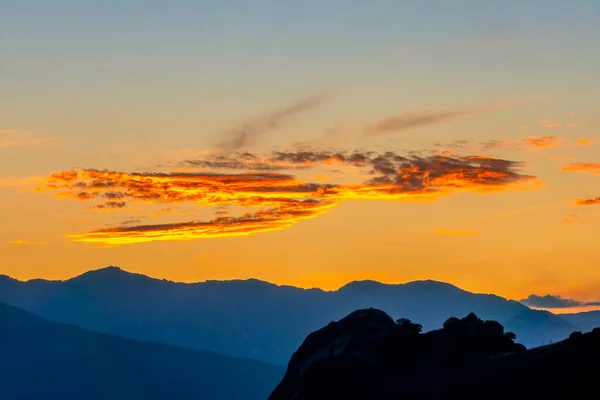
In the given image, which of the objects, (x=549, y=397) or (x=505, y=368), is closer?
(x=549, y=397)

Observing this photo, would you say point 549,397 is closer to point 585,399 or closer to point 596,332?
point 585,399

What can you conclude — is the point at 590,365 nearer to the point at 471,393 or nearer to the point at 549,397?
the point at 549,397

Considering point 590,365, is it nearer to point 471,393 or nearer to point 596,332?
point 596,332

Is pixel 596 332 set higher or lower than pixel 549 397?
higher

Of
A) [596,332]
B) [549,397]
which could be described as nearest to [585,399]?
[549,397]

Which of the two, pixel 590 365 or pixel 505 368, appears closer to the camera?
pixel 590 365

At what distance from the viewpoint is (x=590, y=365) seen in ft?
600

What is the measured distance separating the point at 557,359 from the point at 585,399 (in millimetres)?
12579

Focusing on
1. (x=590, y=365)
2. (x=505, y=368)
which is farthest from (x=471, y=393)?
(x=590, y=365)

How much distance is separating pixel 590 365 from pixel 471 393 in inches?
971

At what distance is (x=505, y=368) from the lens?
19788 cm

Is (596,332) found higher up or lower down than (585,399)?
higher up

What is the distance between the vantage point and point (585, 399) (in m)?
178

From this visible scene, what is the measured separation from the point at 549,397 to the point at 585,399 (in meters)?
7.17
